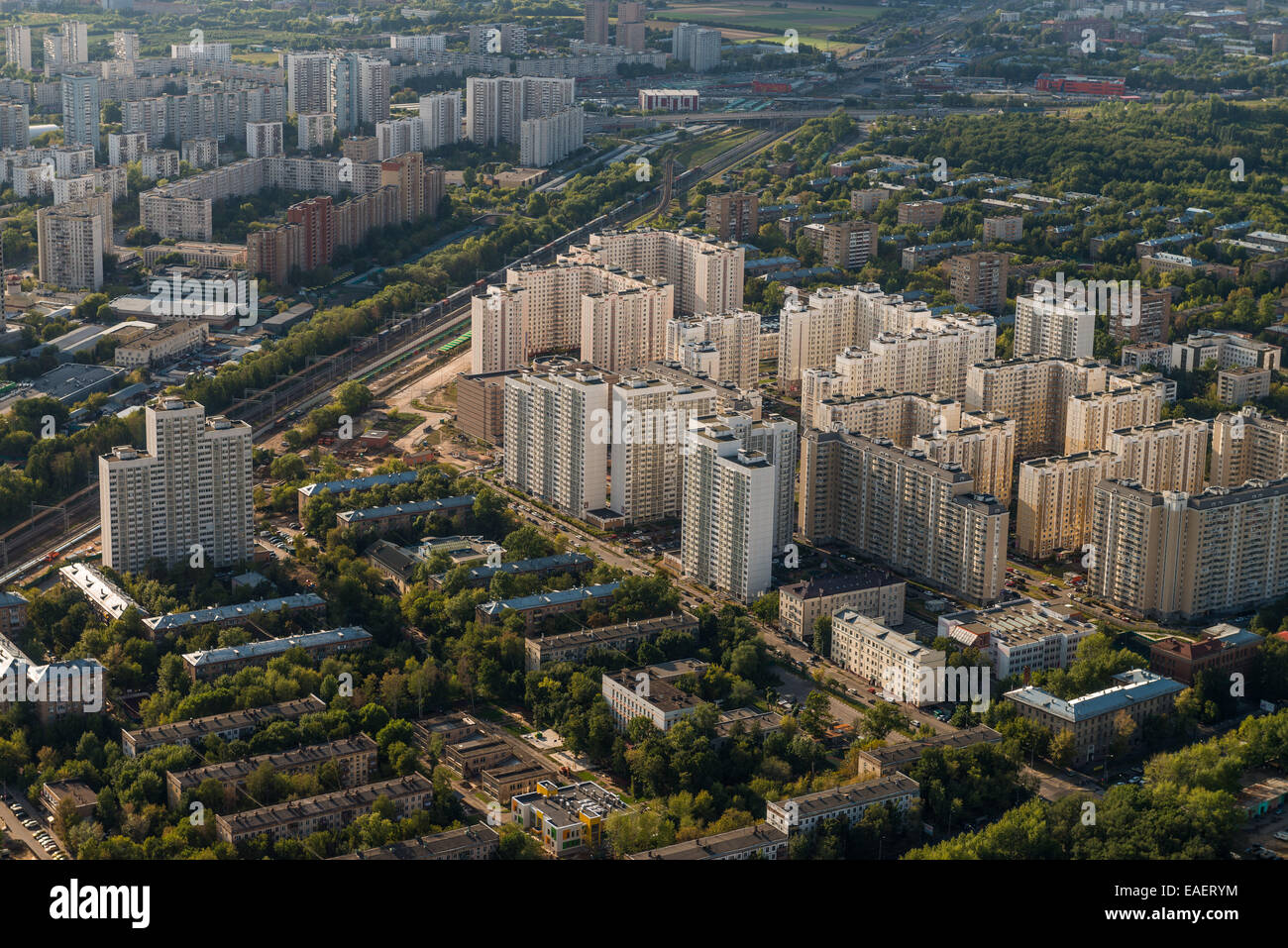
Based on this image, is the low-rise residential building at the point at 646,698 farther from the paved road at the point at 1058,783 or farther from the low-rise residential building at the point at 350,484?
the low-rise residential building at the point at 350,484

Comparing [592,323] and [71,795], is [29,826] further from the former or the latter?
[592,323]

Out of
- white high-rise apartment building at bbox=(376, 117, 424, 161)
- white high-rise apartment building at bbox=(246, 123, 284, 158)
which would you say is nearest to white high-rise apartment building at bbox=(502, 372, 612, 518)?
white high-rise apartment building at bbox=(376, 117, 424, 161)

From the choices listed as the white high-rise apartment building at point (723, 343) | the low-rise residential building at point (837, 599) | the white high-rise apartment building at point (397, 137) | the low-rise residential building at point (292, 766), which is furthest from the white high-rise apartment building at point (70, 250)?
the low-rise residential building at point (292, 766)

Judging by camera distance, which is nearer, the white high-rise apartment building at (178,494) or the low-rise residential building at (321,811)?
the low-rise residential building at (321,811)

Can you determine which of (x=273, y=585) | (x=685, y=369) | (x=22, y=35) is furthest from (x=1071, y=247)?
(x=22, y=35)

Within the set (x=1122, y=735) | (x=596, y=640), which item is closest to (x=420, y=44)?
(x=596, y=640)
